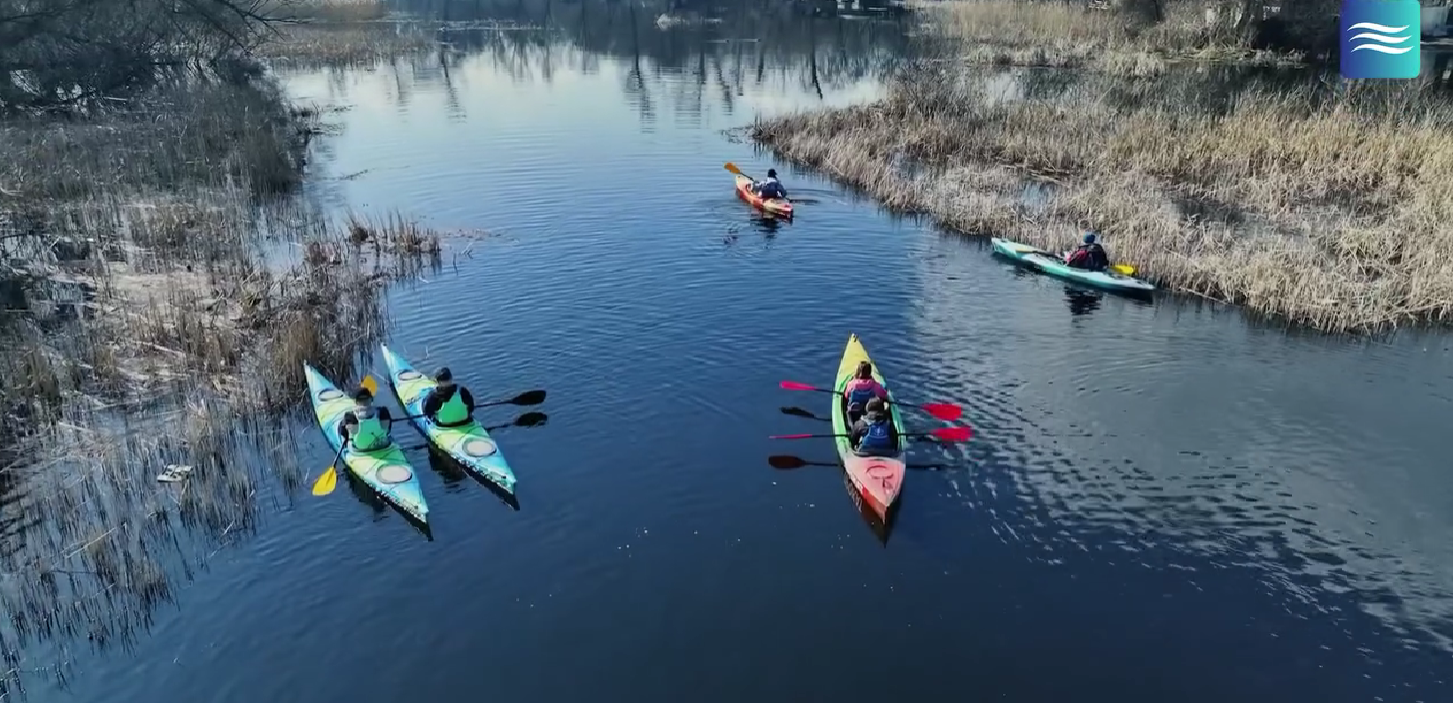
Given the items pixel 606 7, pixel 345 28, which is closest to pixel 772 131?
pixel 345 28

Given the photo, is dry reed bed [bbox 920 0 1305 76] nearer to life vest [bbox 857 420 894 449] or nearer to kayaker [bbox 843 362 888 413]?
kayaker [bbox 843 362 888 413]

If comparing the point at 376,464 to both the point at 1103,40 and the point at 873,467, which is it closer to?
the point at 873,467

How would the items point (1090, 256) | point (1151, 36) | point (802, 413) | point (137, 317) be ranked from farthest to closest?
1. point (1151, 36)
2. point (1090, 256)
3. point (137, 317)
4. point (802, 413)

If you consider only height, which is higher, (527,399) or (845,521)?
(527,399)

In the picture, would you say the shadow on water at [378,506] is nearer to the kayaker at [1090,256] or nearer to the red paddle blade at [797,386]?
the red paddle blade at [797,386]

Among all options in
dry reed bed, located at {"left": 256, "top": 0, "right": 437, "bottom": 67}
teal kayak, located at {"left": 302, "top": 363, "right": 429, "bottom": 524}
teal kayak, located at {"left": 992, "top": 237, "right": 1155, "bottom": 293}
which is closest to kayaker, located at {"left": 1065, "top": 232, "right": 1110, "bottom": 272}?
teal kayak, located at {"left": 992, "top": 237, "right": 1155, "bottom": 293}

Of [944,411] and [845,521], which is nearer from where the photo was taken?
[845,521]

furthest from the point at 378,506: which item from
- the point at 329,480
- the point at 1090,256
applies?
the point at 1090,256

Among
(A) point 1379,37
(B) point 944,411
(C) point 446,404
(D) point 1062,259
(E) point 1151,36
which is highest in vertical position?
(E) point 1151,36

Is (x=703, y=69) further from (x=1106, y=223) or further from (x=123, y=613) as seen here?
(x=123, y=613)
